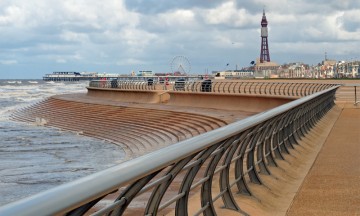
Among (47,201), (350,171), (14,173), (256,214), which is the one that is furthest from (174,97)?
(47,201)

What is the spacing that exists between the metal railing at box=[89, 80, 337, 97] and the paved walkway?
2074cm

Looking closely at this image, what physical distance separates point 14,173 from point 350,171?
10.1m

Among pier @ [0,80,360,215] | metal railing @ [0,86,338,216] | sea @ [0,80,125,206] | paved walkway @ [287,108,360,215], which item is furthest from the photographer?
sea @ [0,80,125,206]

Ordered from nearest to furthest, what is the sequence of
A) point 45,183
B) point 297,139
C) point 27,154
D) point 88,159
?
point 297,139 → point 45,183 → point 88,159 → point 27,154

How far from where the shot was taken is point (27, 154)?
69.4 feet

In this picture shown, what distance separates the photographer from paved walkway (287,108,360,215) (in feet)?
21.5

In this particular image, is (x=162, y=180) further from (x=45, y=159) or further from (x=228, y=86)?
(x=228, y=86)

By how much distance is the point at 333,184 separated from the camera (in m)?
8.03

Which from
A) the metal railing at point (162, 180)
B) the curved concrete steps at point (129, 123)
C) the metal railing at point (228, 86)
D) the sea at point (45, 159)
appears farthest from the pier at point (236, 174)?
the metal railing at point (228, 86)

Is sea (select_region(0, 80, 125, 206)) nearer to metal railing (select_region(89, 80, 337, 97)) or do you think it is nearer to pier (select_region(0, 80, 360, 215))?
pier (select_region(0, 80, 360, 215))

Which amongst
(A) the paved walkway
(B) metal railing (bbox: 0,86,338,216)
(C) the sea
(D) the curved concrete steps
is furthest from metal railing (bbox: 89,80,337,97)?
(B) metal railing (bbox: 0,86,338,216)

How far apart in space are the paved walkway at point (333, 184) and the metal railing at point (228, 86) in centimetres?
2074

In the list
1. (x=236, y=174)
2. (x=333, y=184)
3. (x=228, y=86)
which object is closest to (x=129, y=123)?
(x=228, y=86)

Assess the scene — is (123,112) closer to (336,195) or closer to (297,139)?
(297,139)
